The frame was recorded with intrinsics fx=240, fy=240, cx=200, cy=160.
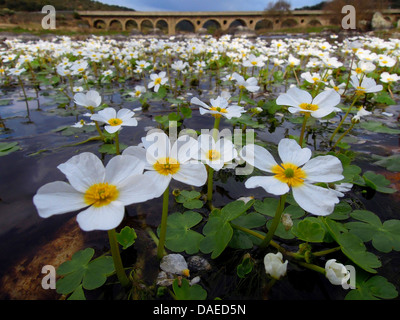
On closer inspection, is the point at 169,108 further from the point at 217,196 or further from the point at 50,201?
the point at 50,201

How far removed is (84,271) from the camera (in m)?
0.96

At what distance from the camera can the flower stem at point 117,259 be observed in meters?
0.81

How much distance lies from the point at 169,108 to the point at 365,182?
2.31 m

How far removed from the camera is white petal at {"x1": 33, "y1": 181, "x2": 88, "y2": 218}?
0.66m

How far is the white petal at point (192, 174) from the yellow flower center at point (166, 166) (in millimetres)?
22

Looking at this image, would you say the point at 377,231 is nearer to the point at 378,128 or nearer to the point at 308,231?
the point at 308,231

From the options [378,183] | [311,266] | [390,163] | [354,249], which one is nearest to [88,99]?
[311,266]

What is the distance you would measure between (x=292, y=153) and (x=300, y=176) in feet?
0.48

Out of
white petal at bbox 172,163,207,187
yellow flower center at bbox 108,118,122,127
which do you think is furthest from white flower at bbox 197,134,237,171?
yellow flower center at bbox 108,118,122,127

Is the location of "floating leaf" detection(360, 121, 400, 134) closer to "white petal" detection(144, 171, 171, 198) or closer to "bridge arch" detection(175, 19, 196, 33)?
"white petal" detection(144, 171, 171, 198)

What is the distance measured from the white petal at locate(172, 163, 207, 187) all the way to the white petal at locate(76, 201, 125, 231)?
0.23 metres

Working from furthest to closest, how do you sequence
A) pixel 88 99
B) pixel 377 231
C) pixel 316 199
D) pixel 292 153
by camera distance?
pixel 88 99, pixel 377 231, pixel 292 153, pixel 316 199

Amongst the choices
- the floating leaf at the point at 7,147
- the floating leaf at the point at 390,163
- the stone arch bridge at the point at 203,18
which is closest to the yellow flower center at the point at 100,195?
the floating leaf at the point at 7,147

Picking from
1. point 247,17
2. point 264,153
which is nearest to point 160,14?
point 247,17
